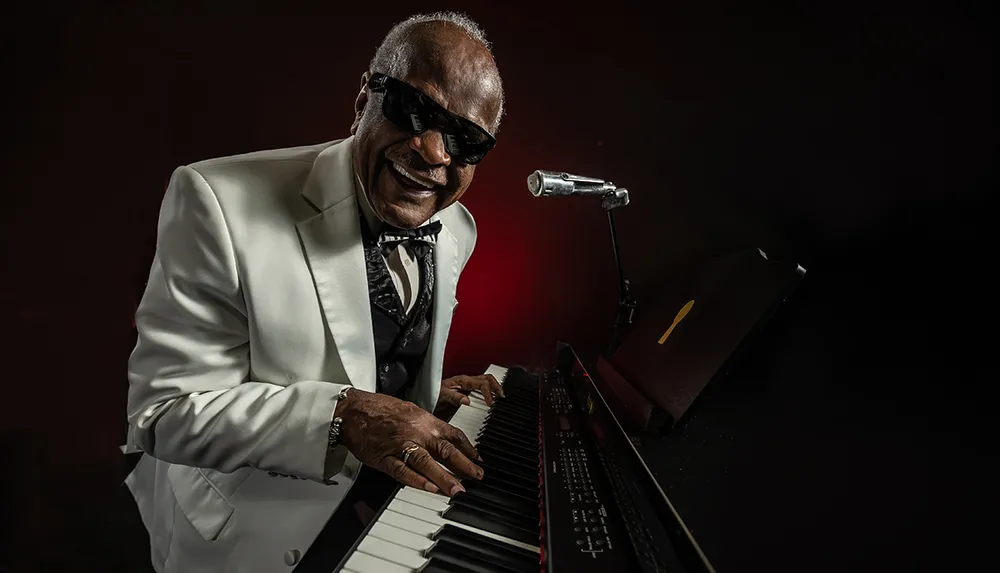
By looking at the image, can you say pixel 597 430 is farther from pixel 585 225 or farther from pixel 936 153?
pixel 585 225

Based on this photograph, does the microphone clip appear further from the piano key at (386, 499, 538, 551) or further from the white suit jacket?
the piano key at (386, 499, 538, 551)

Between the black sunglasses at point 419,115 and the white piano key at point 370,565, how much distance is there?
0.91m

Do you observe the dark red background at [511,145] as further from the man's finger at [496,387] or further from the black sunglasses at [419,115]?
the black sunglasses at [419,115]

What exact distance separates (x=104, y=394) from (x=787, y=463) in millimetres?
3229

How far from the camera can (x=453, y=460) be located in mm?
1037

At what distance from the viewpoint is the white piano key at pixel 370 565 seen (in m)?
0.77

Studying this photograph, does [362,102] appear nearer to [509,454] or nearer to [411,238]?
[411,238]

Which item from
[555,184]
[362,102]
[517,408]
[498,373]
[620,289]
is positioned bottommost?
[498,373]

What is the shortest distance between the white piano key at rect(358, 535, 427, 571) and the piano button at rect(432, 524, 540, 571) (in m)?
0.06

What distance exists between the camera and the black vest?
4.93 feet

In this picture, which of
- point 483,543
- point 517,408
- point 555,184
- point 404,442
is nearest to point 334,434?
point 404,442

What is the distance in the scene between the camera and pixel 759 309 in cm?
125

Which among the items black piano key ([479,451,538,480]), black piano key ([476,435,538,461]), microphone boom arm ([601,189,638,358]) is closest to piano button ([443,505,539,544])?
black piano key ([479,451,538,480])

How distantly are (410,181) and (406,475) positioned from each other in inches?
28.0
